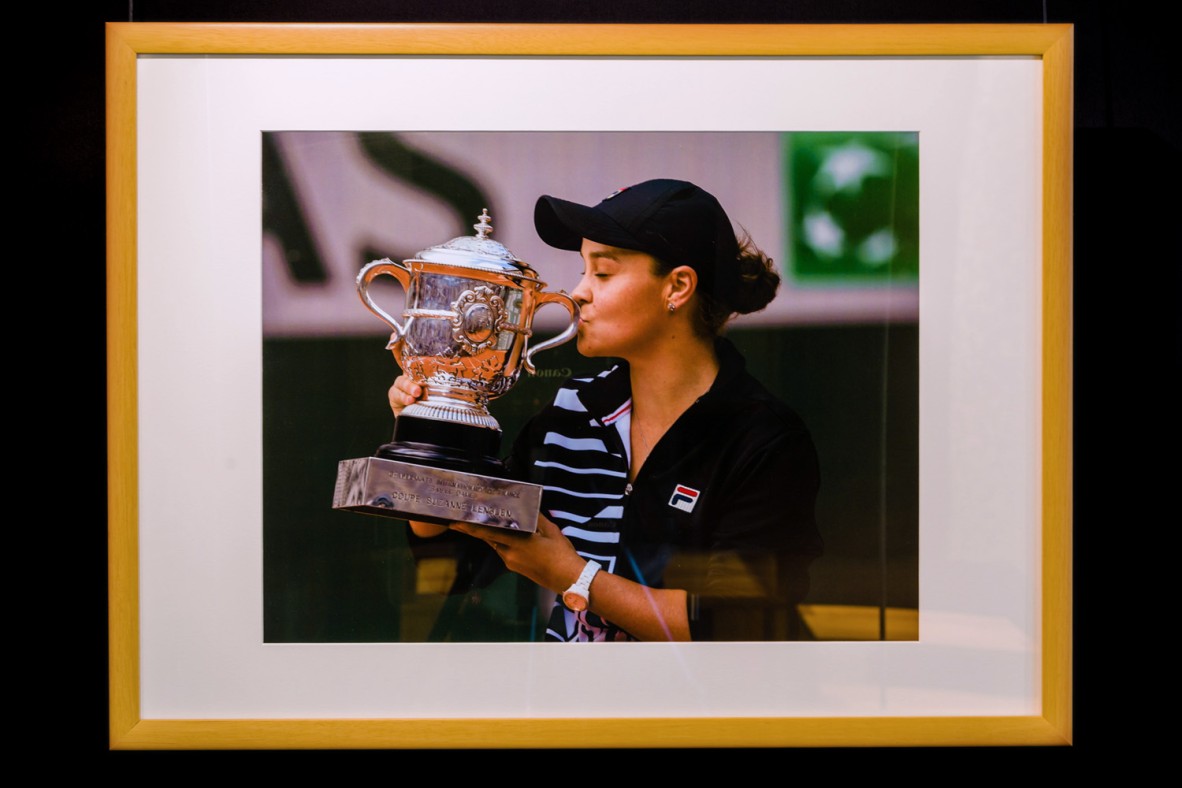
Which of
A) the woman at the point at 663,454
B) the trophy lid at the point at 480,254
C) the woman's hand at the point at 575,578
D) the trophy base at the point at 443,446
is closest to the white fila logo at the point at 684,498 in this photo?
the woman at the point at 663,454

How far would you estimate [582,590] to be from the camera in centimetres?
107

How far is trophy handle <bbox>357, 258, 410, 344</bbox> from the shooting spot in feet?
3.46

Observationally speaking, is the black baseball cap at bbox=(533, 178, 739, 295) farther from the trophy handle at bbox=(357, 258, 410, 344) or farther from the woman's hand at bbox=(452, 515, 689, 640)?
the woman's hand at bbox=(452, 515, 689, 640)

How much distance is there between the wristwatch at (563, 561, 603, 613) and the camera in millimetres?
1065

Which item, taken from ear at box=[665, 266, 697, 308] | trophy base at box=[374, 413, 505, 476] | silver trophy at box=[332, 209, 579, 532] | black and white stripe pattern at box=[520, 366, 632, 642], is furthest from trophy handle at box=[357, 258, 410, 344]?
ear at box=[665, 266, 697, 308]

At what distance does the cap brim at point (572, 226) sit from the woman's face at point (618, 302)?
0.01 m

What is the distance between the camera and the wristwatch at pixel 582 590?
1.07 m

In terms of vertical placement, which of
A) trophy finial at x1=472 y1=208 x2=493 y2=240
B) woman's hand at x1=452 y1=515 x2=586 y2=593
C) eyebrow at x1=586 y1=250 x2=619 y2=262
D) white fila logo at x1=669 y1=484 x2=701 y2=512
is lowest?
woman's hand at x1=452 y1=515 x2=586 y2=593

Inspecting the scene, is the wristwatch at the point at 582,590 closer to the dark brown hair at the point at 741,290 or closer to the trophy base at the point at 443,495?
the trophy base at the point at 443,495

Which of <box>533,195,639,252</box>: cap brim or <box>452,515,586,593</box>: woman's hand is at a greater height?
<box>533,195,639,252</box>: cap brim
